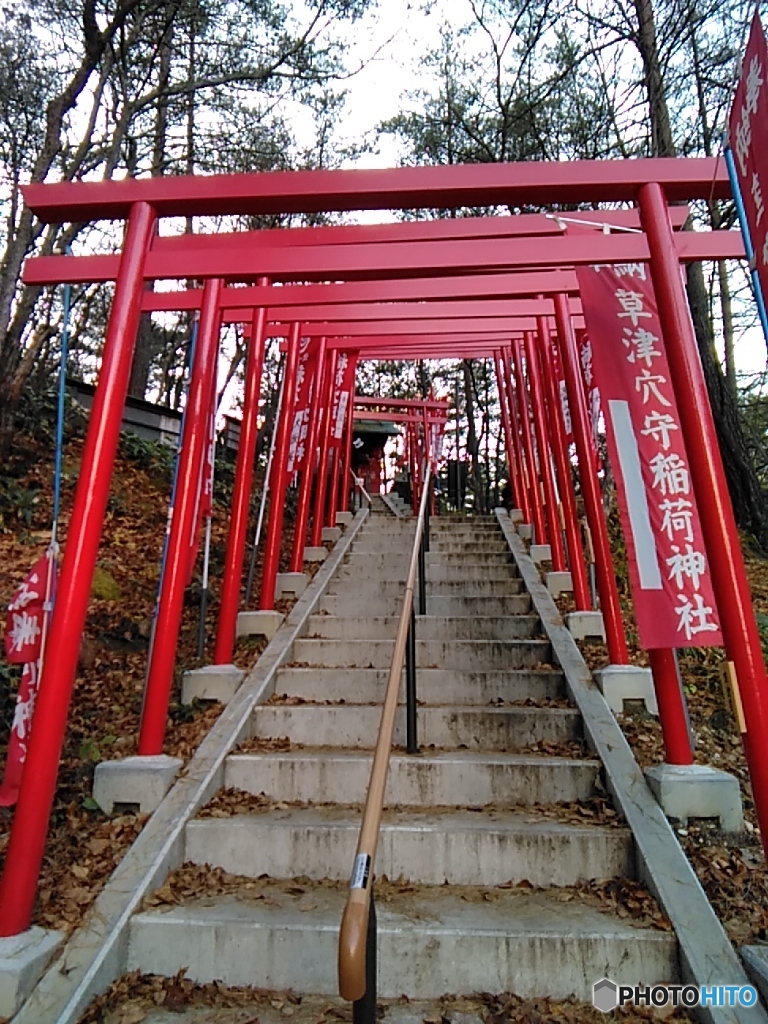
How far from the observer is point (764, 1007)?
94.3 inches

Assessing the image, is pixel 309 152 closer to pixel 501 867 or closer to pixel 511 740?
pixel 511 740

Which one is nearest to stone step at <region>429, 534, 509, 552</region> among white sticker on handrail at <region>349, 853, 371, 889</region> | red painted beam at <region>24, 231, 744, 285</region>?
red painted beam at <region>24, 231, 744, 285</region>

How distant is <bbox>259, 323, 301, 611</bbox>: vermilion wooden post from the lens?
20.2ft

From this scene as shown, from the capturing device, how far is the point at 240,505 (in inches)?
221

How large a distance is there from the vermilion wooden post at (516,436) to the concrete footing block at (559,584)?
2.39m

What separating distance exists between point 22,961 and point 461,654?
11.1 ft

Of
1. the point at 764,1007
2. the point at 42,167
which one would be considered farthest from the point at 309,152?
the point at 764,1007

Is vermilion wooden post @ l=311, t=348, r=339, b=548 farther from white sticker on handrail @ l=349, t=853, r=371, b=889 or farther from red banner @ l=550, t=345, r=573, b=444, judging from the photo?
white sticker on handrail @ l=349, t=853, r=371, b=889

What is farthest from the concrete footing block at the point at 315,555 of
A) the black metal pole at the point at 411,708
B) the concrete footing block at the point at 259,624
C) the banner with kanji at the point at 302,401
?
the black metal pole at the point at 411,708

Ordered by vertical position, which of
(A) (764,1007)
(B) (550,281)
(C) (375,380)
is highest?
(C) (375,380)

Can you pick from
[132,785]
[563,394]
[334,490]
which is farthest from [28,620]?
[334,490]

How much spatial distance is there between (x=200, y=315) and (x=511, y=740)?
3.71m

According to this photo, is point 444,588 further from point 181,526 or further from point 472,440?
point 472,440

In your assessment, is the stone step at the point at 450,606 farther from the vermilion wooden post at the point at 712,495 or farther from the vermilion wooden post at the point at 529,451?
the vermilion wooden post at the point at 712,495
